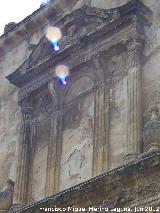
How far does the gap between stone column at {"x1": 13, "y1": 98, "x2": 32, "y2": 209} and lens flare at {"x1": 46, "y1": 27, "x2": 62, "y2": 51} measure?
3.75 feet

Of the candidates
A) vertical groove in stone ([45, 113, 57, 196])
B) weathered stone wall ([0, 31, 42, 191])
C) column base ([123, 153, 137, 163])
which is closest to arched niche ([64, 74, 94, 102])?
vertical groove in stone ([45, 113, 57, 196])

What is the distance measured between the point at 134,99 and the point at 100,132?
0.87 m

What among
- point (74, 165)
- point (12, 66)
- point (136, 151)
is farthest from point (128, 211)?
point (12, 66)

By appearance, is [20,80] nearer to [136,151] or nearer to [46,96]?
[46,96]

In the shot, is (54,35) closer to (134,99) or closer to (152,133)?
(134,99)

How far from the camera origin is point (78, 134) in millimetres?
12562

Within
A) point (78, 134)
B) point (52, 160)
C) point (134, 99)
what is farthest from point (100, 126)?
point (52, 160)

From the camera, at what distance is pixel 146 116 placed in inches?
448

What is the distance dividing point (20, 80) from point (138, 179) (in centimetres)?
448

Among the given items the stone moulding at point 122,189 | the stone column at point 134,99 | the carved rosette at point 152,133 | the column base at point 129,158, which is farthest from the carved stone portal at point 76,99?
the stone moulding at point 122,189

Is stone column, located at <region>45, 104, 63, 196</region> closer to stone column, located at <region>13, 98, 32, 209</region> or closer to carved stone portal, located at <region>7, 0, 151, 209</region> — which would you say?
carved stone portal, located at <region>7, 0, 151, 209</region>

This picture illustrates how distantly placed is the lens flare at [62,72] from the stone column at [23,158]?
2.80ft

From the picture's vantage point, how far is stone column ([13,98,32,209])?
42.2 ft

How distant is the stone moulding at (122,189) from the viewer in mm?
10039
